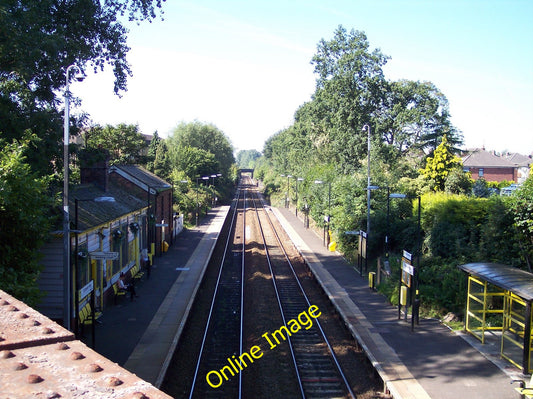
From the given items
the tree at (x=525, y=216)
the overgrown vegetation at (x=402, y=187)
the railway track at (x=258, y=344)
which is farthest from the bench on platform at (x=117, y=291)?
the tree at (x=525, y=216)

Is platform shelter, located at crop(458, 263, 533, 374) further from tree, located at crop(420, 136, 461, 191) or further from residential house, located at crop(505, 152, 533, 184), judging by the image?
residential house, located at crop(505, 152, 533, 184)

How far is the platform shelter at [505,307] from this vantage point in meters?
12.2

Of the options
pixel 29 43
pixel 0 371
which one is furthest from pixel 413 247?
pixel 0 371

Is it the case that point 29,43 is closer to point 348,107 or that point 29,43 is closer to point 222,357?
point 222,357

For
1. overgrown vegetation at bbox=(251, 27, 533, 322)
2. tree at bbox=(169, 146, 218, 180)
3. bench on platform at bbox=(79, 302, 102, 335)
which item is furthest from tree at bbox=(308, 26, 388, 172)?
bench on platform at bbox=(79, 302, 102, 335)

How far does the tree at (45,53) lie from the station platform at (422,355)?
11.8m

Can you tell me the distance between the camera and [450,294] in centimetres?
1797

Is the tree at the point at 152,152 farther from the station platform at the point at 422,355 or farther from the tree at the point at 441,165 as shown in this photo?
the station platform at the point at 422,355

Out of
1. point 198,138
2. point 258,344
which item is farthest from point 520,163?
point 258,344

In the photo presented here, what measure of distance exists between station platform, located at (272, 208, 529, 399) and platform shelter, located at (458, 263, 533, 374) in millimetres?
384

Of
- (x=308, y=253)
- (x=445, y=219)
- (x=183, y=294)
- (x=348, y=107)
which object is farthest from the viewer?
(x=348, y=107)

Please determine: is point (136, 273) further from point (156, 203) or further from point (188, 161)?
point (188, 161)

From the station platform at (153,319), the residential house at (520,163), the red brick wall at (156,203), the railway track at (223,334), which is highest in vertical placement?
the residential house at (520,163)

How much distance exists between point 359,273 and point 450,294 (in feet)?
25.1
